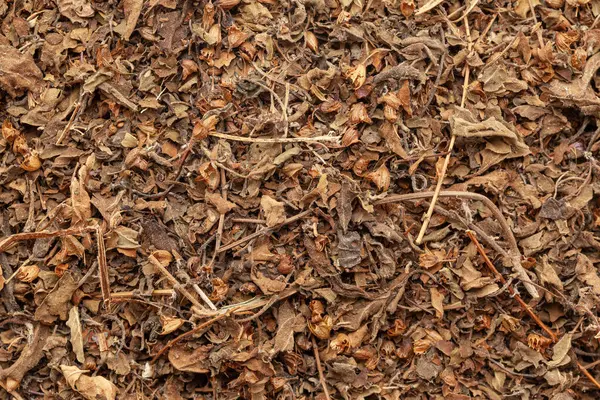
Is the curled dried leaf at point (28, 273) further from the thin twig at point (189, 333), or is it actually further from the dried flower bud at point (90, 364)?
the thin twig at point (189, 333)

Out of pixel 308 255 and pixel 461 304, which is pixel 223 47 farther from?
pixel 461 304

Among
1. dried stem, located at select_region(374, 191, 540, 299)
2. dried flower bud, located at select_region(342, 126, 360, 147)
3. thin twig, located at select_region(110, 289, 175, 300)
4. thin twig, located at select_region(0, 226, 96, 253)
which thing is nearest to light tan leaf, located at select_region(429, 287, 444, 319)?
dried stem, located at select_region(374, 191, 540, 299)

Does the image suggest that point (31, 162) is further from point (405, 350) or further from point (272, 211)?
point (405, 350)

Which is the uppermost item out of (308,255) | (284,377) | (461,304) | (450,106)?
(450,106)

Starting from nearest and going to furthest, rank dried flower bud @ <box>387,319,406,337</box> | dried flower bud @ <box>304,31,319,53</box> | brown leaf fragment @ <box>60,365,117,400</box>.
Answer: brown leaf fragment @ <box>60,365,117,400</box>
dried flower bud @ <box>387,319,406,337</box>
dried flower bud @ <box>304,31,319,53</box>

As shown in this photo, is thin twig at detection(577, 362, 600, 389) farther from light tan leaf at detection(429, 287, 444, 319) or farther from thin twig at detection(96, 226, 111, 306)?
thin twig at detection(96, 226, 111, 306)

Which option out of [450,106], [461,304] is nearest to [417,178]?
[450,106]

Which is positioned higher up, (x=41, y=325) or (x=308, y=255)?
(x=308, y=255)

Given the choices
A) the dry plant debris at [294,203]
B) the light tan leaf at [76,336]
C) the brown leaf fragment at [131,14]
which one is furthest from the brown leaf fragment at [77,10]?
the light tan leaf at [76,336]

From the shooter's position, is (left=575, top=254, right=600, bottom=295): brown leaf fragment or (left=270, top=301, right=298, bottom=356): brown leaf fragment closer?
(left=270, top=301, right=298, bottom=356): brown leaf fragment
